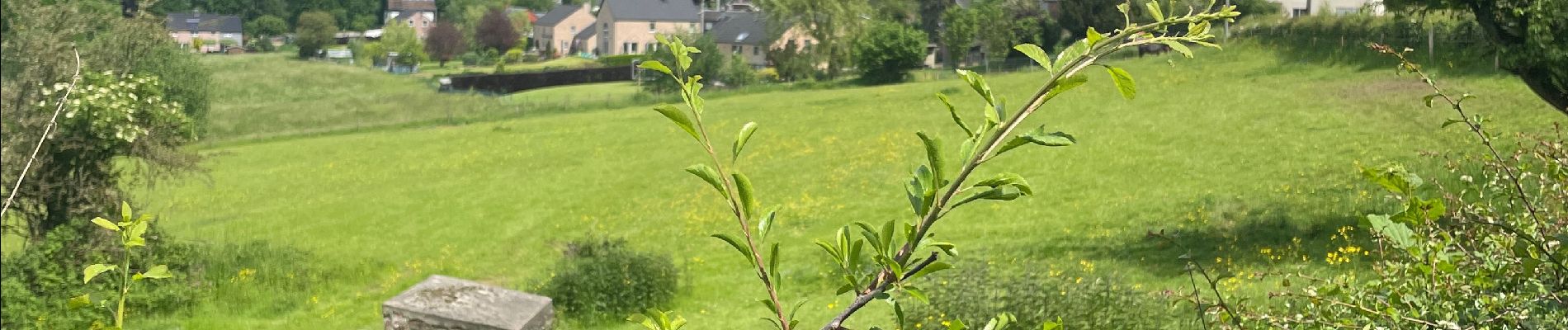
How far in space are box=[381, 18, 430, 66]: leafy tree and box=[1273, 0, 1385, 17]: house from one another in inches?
2881

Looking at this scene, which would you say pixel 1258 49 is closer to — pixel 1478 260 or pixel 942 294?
pixel 942 294

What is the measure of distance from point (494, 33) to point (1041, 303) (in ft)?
325

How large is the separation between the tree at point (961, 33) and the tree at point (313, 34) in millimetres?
66093

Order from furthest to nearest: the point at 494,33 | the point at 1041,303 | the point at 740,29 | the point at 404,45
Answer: the point at 494,33
the point at 404,45
the point at 740,29
the point at 1041,303

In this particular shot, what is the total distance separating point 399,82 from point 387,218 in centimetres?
5079

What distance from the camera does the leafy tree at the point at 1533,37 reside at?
1165cm

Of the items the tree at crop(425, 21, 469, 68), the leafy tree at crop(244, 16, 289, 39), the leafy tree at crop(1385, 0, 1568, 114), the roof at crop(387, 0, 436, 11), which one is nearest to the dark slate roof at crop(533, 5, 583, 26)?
the tree at crop(425, 21, 469, 68)

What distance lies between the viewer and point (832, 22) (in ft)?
191

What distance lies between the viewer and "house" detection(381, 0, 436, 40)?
129 m

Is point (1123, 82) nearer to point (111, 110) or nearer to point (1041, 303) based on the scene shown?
point (1041, 303)

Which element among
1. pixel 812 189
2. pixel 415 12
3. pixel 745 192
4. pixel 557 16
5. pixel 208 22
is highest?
pixel 415 12

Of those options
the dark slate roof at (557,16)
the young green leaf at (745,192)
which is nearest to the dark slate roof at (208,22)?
the dark slate roof at (557,16)

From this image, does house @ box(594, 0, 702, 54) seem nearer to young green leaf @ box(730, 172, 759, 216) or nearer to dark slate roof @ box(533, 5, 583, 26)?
dark slate roof @ box(533, 5, 583, 26)

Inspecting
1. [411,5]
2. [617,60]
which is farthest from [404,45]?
[411,5]
